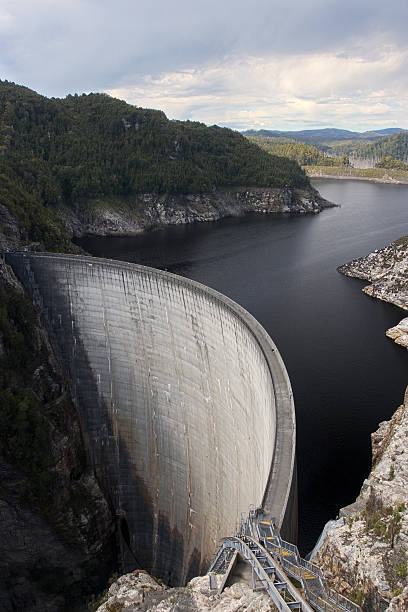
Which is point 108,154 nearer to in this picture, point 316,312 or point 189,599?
point 316,312

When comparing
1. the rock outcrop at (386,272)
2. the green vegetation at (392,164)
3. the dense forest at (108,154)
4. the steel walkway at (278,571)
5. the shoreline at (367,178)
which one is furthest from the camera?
the green vegetation at (392,164)

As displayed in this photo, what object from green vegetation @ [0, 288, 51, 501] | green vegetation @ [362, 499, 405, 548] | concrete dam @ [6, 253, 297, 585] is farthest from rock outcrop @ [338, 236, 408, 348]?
green vegetation @ [362, 499, 405, 548]

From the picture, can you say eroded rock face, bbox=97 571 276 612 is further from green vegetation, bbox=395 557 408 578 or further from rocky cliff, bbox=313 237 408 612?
green vegetation, bbox=395 557 408 578

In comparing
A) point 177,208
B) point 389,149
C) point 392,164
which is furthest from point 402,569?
point 389,149

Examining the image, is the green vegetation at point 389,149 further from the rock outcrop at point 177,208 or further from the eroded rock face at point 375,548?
the eroded rock face at point 375,548

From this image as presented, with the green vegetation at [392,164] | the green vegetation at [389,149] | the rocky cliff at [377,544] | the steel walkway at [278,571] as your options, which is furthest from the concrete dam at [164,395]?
the green vegetation at [389,149]

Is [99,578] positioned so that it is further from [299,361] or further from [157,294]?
[299,361]

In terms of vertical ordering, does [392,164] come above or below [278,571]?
above
